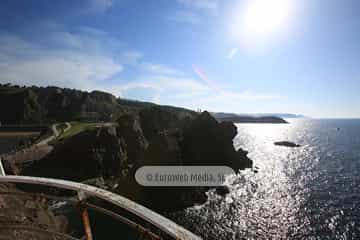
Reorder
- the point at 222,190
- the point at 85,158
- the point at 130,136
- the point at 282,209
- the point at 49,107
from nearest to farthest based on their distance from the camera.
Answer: the point at 282,209 < the point at 222,190 < the point at 85,158 < the point at 130,136 < the point at 49,107

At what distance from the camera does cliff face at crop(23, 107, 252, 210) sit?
23.1 m

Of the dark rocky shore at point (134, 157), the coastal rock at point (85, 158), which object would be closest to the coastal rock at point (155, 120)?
the dark rocky shore at point (134, 157)

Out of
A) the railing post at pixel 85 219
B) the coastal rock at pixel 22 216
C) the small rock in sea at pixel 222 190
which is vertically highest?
the railing post at pixel 85 219

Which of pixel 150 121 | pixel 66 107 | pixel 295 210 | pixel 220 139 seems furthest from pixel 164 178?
pixel 66 107

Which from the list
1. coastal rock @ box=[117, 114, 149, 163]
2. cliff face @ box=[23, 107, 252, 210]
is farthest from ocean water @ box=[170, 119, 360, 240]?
coastal rock @ box=[117, 114, 149, 163]

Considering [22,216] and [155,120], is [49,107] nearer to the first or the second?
[155,120]

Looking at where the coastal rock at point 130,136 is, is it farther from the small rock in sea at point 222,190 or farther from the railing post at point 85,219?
the railing post at point 85,219

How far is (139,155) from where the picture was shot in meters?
36.2

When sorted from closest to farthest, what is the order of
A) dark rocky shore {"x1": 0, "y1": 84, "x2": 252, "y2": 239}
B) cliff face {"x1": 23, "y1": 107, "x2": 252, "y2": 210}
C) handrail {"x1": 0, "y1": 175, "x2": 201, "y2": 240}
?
handrail {"x1": 0, "y1": 175, "x2": 201, "y2": 240} → dark rocky shore {"x1": 0, "y1": 84, "x2": 252, "y2": 239} → cliff face {"x1": 23, "y1": 107, "x2": 252, "y2": 210}

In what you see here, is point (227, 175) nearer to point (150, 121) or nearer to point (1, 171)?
point (150, 121)

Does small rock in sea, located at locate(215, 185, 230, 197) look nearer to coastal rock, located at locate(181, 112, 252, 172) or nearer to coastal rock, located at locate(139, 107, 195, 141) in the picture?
coastal rock, located at locate(181, 112, 252, 172)

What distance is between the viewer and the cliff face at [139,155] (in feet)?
75.9

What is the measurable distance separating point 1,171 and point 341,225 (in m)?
26.7

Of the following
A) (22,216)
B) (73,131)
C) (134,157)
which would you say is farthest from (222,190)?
A: (73,131)
